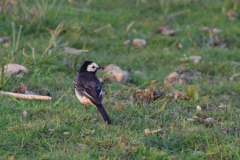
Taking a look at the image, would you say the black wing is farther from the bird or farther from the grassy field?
the grassy field

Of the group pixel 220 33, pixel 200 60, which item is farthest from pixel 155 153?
pixel 220 33

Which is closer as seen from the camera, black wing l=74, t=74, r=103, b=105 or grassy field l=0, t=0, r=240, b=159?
grassy field l=0, t=0, r=240, b=159

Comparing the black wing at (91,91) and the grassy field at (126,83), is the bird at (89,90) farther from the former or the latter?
the grassy field at (126,83)

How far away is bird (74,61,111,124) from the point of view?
4.56 meters

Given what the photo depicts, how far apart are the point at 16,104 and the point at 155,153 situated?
2.22 m

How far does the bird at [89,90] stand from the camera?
4.56 metres

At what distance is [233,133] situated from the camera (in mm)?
→ 4410

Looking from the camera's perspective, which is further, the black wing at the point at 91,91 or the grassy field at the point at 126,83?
the black wing at the point at 91,91

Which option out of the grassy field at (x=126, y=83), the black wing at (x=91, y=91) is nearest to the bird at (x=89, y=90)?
the black wing at (x=91, y=91)

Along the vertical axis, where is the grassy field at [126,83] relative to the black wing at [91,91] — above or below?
below

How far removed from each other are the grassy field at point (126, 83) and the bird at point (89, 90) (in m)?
0.18

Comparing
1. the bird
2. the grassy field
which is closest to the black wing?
the bird

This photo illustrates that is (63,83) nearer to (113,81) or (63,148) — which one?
(113,81)

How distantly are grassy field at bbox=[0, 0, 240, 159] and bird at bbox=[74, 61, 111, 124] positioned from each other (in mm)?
179
